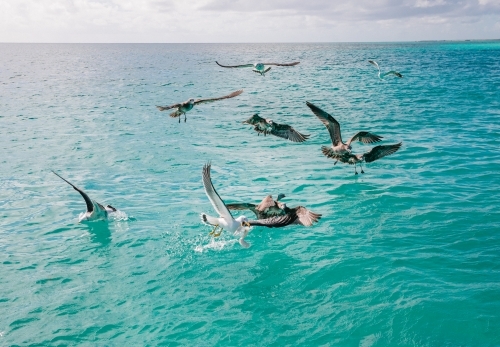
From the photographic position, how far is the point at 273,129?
1911 centimetres

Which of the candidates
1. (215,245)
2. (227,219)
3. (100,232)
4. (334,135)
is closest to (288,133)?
(334,135)

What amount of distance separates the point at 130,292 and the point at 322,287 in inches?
206

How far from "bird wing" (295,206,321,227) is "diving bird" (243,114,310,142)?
7.13 meters

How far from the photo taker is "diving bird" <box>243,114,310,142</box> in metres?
18.2

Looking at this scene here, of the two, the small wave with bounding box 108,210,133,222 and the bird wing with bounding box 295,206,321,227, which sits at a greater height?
the bird wing with bounding box 295,206,321,227

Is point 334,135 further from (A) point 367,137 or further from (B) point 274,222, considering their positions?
(B) point 274,222

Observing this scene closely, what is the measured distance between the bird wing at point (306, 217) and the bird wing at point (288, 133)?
777cm

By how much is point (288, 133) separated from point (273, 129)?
65 centimetres

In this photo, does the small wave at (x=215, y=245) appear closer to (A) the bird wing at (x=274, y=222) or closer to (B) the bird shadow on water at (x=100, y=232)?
(B) the bird shadow on water at (x=100, y=232)

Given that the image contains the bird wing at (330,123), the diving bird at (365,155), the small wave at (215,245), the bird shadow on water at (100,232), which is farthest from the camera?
the diving bird at (365,155)

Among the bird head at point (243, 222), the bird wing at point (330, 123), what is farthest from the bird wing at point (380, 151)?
the bird head at point (243, 222)

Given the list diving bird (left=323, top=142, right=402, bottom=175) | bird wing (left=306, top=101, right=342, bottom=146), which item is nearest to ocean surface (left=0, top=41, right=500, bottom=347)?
diving bird (left=323, top=142, right=402, bottom=175)

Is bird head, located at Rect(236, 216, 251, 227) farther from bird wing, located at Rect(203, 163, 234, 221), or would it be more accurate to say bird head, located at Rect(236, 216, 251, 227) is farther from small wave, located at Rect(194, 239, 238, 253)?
small wave, located at Rect(194, 239, 238, 253)

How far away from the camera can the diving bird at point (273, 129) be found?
18172 millimetres
